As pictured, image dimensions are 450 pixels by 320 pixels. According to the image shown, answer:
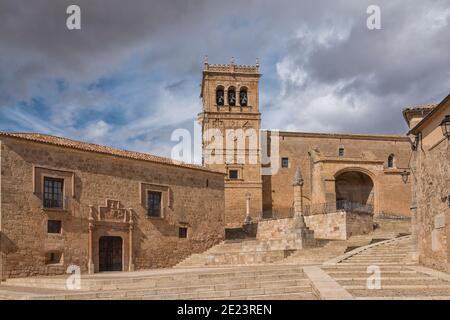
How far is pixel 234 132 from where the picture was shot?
1571 inches

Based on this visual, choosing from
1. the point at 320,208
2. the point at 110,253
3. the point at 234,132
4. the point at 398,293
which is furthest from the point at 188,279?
the point at 234,132

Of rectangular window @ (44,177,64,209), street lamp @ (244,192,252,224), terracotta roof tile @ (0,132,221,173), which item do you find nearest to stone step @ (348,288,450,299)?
rectangular window @ (44,177,64,209)

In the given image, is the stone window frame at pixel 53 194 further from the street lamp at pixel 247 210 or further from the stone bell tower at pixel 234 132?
the stone bell tower at pixel 234 132

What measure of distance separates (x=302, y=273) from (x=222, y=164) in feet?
80.7

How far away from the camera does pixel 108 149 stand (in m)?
25.4

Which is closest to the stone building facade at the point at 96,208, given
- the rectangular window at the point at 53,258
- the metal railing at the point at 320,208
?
the rectangular window at the point at 53,258

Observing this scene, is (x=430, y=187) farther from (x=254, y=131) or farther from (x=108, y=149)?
(x=254, y=131)

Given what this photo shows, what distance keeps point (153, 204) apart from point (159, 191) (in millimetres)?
687

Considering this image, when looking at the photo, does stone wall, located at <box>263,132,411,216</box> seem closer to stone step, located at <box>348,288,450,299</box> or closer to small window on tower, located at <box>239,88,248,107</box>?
small window on tower, located at <box>239,88,248,107</box>

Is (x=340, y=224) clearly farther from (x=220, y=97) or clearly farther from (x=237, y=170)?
(x=220, y=97)

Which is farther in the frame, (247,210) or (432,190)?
(247,210)

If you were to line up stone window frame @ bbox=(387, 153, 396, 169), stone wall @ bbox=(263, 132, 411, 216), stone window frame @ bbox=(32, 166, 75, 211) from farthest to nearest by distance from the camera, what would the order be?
1. stone window frame @ bbox=(387, 153, 396, 169)
2. stone wall @ bbox=(263, 132, 411, 216)
3. stone window frame @ bbox=(32, 166, 75, 211)

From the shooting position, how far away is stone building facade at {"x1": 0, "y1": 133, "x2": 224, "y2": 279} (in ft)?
67.4
